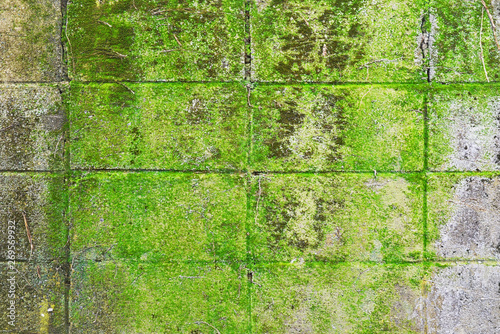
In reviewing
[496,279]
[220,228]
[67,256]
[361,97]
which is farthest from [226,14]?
[496,279]

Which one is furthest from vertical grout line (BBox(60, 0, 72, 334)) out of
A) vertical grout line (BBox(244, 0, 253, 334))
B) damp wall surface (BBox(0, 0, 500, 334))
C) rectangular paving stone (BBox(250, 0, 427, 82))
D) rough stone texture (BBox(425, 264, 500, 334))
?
rough stone texture (BBox(425, 264, 500, 334))

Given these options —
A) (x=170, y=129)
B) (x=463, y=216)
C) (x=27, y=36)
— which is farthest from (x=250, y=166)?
(x=27, y=36)

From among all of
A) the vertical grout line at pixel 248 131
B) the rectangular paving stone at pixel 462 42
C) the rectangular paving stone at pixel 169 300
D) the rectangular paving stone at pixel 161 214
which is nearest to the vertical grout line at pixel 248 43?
the vertical grout line at pixel 248 131

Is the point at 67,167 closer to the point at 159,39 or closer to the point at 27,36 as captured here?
the point at 27,36

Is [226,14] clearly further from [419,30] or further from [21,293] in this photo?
[21,293]

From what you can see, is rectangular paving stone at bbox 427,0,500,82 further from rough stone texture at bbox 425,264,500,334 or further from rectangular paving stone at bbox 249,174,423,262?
rough stone texture at bbox 425,264,500,334

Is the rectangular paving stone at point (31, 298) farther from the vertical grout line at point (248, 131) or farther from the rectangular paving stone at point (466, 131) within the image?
the rectangular paving stone at point (466, 131)
